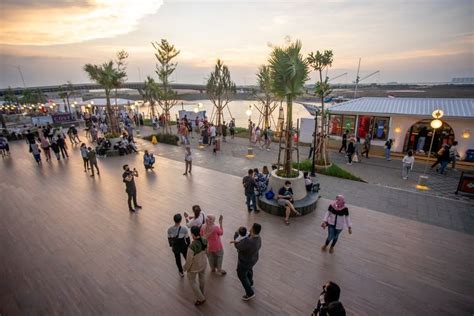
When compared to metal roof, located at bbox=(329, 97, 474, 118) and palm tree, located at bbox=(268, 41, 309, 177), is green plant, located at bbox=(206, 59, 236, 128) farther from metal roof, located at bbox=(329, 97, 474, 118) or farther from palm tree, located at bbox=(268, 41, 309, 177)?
palm tree, located at bbox=(268, 41, 309, 177)

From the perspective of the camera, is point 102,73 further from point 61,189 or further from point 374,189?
point 374,189

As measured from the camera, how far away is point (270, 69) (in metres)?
8.02

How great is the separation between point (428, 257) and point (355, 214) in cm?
229

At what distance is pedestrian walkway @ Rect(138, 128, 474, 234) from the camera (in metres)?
7.78

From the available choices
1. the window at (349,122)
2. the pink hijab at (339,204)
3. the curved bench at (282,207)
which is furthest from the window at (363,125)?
the pink hijab at (339,204)

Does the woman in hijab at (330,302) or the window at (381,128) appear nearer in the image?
the woman in hijab at (330,302)

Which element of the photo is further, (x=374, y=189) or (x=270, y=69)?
(x=374, y=189)

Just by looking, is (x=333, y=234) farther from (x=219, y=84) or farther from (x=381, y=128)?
(x=219, y=84)

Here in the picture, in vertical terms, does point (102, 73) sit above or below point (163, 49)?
below

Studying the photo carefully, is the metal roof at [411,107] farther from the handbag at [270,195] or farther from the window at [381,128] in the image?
the handbag at [270,195]

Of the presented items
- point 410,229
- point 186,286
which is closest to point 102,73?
point 186,286

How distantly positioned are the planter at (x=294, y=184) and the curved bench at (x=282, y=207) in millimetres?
195

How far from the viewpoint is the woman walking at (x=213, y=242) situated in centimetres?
476

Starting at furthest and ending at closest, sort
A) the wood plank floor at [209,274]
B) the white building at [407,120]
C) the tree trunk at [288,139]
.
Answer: the white building at [407,120]
the tree trunk at [288,139]
the wood plank floor at [209,274]
